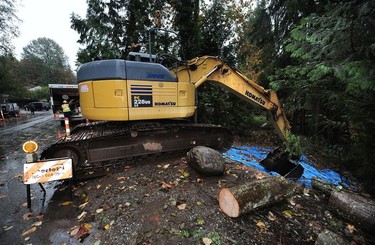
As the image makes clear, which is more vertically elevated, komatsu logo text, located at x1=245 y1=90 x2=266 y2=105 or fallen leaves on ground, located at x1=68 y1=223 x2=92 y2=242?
komatsu logo text, located at x1=245 y1=90 x2=266 y2=105

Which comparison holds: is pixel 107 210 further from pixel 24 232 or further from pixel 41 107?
pixel 41 107

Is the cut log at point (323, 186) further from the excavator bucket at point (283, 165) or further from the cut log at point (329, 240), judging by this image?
the cut log at point (329, 240)

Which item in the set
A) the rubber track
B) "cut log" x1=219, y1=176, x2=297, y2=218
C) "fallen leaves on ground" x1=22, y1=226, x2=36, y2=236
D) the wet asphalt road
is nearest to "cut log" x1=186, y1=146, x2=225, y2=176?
"cut log" x1=219, y1=176, x2=297, y2=218

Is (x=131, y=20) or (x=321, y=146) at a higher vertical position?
(x=131, y=20)

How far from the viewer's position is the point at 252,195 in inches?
124

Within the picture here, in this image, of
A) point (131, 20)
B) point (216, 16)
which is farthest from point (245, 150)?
point (131, 20)

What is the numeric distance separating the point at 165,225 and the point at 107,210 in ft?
3.72

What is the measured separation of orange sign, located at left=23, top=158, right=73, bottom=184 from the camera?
3.52 metres

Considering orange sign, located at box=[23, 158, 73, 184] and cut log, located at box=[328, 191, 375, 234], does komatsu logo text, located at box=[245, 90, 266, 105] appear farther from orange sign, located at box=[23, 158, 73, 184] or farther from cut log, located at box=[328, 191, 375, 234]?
orange sign, located at box=[23, 158, 73, 184]

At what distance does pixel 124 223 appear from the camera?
9.79 ft

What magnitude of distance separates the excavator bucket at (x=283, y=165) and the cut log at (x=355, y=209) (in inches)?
74.1

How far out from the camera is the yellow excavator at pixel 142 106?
4.31 metres

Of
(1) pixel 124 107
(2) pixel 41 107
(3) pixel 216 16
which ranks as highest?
(3) pixel 216 16

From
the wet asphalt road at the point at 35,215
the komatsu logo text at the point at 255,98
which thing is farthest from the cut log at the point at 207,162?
the wet asphalt road at the point at 35,215
